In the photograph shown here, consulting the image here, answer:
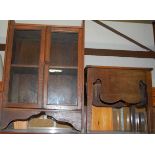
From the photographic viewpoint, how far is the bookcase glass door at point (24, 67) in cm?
134

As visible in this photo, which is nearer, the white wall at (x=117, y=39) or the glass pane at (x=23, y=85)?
the glass pane at (x=23, y=85)

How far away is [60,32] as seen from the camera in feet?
4.79

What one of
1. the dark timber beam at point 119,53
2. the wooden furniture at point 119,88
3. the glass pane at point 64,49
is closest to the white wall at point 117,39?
the dark timber beam at point 119,53

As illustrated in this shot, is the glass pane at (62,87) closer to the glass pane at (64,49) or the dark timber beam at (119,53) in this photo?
the glass pane at (64,49)

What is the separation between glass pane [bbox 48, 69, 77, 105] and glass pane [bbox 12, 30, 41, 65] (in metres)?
0.15

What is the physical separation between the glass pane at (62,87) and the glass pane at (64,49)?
0.19ft

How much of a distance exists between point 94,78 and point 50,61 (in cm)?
35

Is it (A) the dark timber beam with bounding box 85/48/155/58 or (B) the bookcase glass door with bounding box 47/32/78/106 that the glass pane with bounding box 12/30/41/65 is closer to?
(B) the bookcase glass door with bounding box 47/32/78/106

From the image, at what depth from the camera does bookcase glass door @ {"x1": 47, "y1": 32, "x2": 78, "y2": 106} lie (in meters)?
1.36

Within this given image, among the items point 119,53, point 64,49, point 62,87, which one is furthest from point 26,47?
point 119,53

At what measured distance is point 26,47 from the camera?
1.44 meters

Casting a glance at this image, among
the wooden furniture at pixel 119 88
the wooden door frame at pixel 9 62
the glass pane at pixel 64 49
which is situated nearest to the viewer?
the wooden door frame at pixel 9 62
